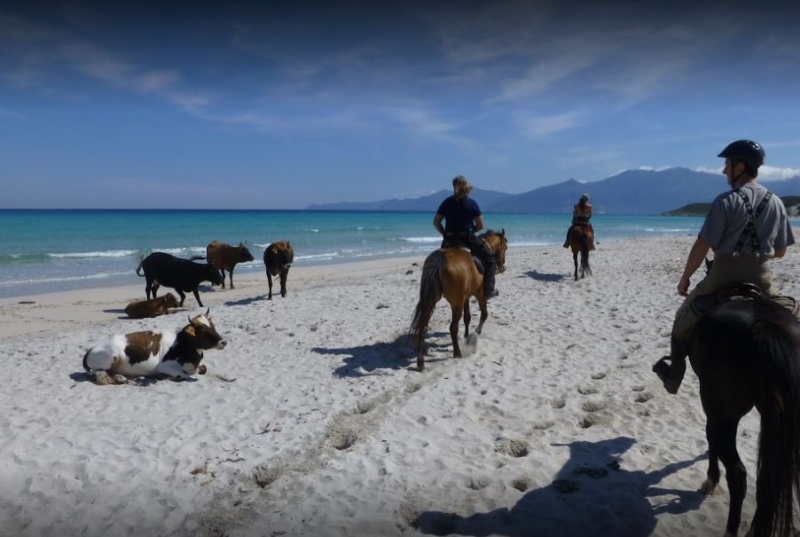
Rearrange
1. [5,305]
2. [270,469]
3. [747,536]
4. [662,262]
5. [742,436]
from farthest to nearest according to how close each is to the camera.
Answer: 1. [662,262]
2. [5,305]
3. [742,436]
4. [270,469]
5. [747,536]

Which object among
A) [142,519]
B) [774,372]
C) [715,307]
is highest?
[715,307]

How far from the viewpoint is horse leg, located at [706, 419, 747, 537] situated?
11.3 feet

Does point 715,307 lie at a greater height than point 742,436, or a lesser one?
greater

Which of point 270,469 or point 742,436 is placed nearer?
point 270,469

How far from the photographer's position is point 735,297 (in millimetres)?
3789

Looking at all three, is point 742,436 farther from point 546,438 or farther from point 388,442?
point 388,442

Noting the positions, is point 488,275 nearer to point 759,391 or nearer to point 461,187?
point 461,187

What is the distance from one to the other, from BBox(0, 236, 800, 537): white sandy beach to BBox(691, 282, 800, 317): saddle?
1489 mm

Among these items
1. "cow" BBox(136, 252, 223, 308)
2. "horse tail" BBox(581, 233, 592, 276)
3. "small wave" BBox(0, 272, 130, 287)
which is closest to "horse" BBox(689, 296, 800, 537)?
"horse tail" BBox(581, 233, 592, 276)

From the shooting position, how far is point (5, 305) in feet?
45.5

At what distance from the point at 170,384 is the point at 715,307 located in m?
6.21

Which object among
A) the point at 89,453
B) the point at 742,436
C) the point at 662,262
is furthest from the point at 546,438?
the point at 662,262

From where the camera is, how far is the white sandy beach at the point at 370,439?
154 inches

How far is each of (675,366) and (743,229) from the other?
Result: 128 centimetres
